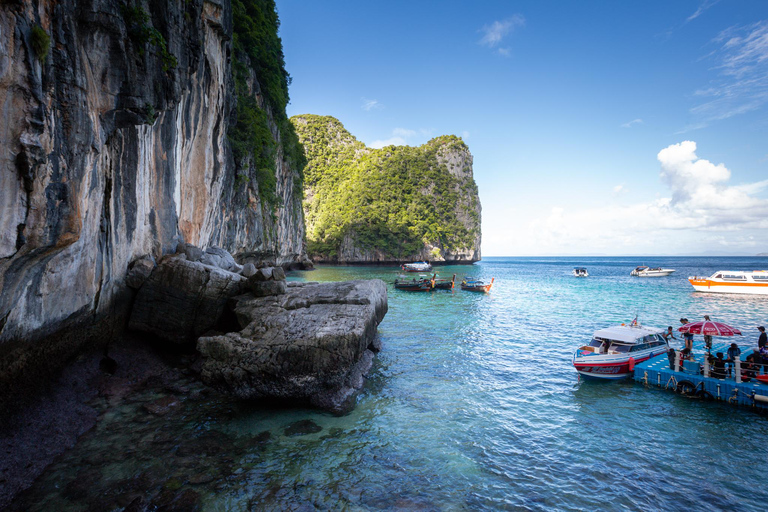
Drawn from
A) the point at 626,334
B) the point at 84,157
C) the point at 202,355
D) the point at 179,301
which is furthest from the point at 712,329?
the point at 84,157

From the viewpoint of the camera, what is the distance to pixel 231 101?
1844 centimetres

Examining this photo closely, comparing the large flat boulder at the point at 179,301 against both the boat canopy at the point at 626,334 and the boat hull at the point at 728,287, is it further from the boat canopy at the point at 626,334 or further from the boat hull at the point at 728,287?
the boat hull at the point at 728,287

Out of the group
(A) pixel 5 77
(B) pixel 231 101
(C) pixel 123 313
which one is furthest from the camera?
(B) pixel 231 101

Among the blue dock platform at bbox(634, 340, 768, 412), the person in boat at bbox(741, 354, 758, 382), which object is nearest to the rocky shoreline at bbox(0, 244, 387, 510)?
the blue dock platform at bbox(634, 340, 768, 412)

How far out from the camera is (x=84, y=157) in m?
6.66

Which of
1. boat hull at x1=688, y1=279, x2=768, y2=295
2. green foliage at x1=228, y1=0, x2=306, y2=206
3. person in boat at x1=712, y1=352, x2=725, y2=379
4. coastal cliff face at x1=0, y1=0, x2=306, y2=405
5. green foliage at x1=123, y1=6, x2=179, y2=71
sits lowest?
person in boat at x1=712, y1=352, x2=725, y2=379

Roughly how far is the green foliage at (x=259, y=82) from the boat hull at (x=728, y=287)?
4290cm

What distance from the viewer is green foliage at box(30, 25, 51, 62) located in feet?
17.5

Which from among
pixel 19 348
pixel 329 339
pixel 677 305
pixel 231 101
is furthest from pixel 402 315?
pixel 677 305

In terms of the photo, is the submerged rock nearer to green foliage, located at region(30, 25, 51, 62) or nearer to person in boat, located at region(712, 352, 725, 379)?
green foliage, located at region(30, 25, 51, 62)

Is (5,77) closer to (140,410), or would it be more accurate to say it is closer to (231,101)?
(140,410)

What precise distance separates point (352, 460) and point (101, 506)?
3874mm

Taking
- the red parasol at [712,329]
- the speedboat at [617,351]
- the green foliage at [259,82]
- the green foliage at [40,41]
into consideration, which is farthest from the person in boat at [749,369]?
the green foliage at [259,82]

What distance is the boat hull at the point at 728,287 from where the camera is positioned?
32.1 meters
